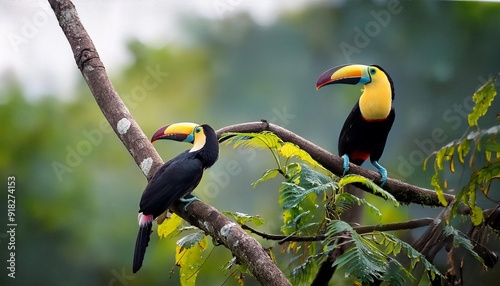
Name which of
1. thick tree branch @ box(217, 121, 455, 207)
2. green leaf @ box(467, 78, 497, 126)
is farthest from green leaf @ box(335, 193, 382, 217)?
green leaf @ box(467, 78, 497, 126)

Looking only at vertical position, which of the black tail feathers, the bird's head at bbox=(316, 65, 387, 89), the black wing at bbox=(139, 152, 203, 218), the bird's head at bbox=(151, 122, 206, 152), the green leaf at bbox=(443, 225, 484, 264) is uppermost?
the bird's head at bbox=(151, 122, 206, 152)

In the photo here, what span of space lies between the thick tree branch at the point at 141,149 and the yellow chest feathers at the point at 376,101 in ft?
3.47

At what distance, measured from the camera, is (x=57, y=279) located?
271 centimetres

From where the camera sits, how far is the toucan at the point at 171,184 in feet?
6.56

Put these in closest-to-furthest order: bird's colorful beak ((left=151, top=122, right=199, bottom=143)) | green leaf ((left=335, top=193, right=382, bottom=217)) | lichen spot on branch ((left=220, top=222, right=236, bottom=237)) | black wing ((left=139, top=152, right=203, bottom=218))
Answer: lichen spot on branch ((left=220, top=222, right=236, bottom=237)), green leaf ((left=335, top=193, right=382, bottom=217)), black wing ((left=139, top=152, right=203, bottom=218)), bird's colorful beak ((left=151, top=122, right=199, bottom=143))

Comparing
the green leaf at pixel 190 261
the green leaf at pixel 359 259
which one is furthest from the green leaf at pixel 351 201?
the green leaf at pixel 190 261

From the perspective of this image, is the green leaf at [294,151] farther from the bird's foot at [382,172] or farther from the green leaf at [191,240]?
the bird's foot at [382,172]

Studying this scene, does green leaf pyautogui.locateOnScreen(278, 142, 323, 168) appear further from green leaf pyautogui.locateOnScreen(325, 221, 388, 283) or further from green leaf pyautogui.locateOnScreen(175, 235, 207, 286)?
green leaf pyautogui.locateOnScreen(175, 235, 207, 286)

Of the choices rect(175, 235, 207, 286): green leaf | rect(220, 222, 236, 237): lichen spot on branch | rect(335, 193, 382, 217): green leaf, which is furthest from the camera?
rect(175, 235, 207, 286): green leaf

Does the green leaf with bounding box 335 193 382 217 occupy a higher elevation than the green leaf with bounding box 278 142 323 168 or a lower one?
lower

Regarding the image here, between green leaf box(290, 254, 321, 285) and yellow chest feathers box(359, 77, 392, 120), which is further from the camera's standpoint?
yellow chest feathers box(359, 77, 392, 120)

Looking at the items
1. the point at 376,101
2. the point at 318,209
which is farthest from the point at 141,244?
the point at 376,101

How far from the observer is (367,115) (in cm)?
264

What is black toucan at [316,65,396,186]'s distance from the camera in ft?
8.69
